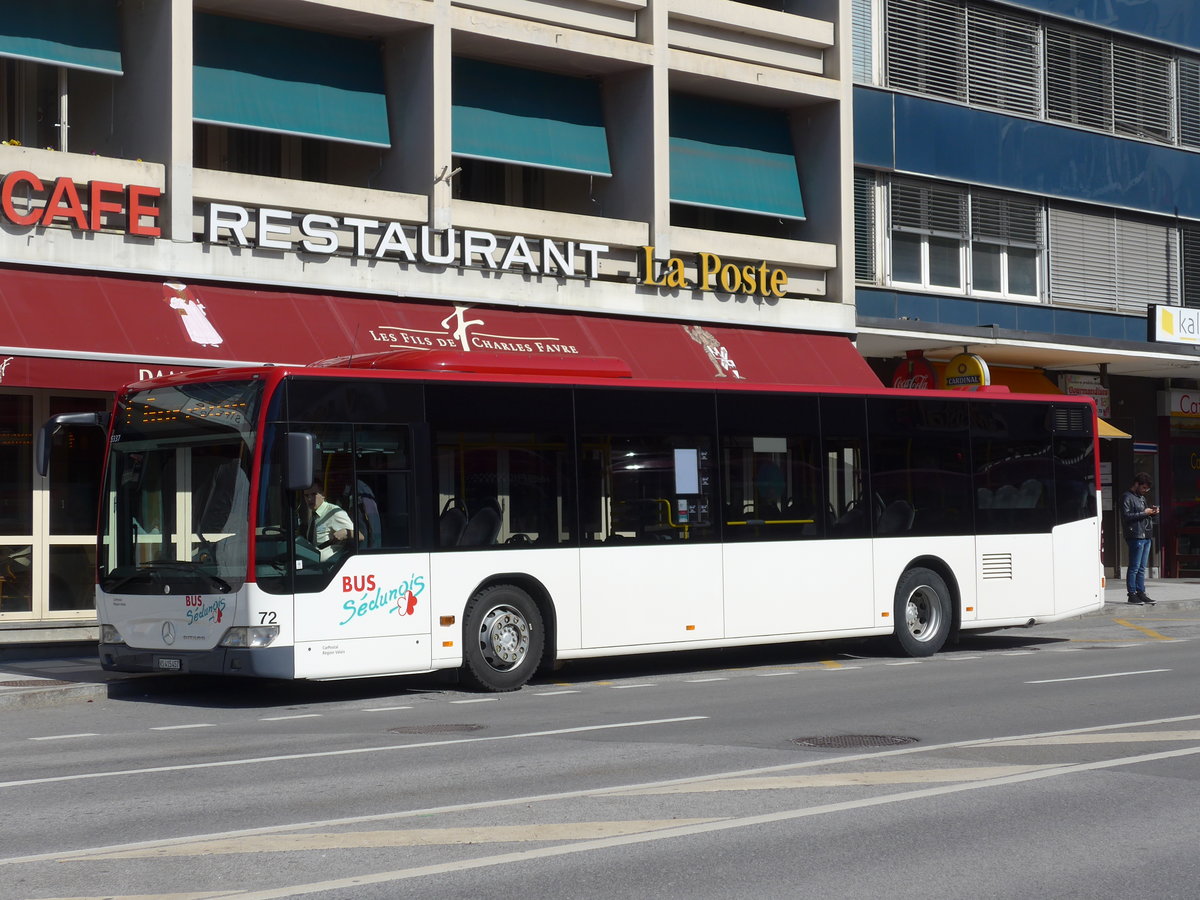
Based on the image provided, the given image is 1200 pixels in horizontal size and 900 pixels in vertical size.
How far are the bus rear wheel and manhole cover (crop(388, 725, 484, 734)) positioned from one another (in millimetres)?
2177

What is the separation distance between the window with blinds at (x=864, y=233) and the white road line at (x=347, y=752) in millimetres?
16520

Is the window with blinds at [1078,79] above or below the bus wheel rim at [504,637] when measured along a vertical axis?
above

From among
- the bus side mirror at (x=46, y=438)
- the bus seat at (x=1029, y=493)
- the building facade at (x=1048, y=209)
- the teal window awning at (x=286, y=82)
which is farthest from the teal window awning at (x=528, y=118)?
the bus side mirror at (x=46, y=438)

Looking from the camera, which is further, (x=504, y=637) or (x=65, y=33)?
(x=65, y=33)

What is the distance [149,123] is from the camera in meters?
20.1

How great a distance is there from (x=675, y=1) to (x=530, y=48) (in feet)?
10.4

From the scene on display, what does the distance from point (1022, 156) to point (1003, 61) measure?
1759 millimetres

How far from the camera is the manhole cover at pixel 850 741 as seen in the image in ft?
34.4

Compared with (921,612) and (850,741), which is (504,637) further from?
(921,612)

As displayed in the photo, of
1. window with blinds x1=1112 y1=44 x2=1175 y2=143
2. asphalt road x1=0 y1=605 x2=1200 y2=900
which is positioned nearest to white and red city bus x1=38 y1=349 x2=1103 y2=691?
asphalt road x1=0 y1=605 x2=1200 y2=900

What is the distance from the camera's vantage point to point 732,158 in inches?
1037

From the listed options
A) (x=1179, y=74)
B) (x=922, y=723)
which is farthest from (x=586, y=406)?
(x=1179, y=74)

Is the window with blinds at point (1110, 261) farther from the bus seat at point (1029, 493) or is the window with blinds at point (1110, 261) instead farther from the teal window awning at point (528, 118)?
the bus seat at point (1029, 493)

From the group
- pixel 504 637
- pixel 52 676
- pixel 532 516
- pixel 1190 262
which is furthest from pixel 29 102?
pixel 1190 262
